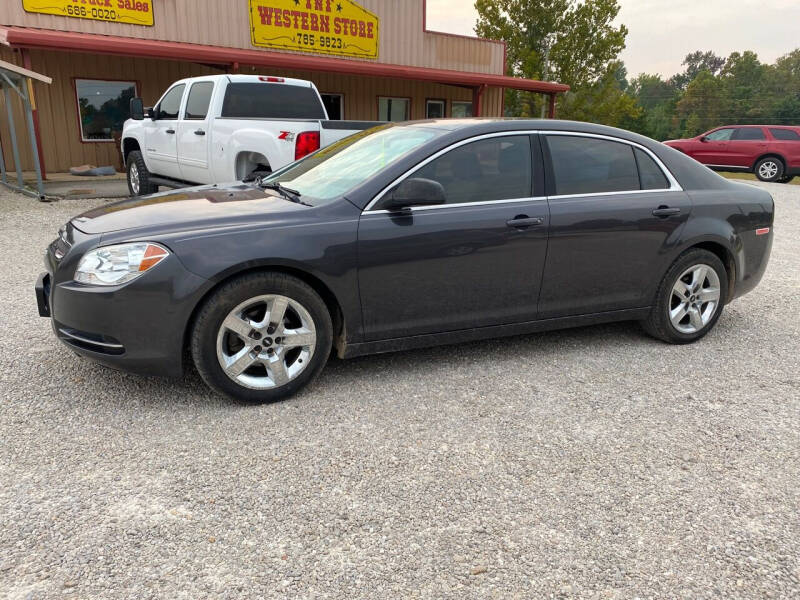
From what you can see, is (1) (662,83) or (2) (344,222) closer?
(2) (344,222)

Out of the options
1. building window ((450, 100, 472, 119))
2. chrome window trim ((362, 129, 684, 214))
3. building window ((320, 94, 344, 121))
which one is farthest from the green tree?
chrome window trim ((362, 129, 684, 214))

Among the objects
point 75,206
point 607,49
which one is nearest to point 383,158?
point 75,206

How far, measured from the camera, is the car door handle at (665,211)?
14.4 ft

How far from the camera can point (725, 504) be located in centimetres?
273

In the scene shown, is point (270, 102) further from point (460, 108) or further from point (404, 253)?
point (460, 108)

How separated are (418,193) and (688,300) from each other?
230 centimetres

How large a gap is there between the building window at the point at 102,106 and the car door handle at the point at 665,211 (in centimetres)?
1487

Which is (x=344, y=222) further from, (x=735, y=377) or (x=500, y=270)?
(x=735, y=377)

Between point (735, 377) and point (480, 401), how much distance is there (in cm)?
173

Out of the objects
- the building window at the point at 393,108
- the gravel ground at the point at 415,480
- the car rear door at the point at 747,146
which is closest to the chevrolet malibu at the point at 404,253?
the gravel ground at the point at 415,480

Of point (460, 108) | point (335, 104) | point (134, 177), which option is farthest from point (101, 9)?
point (460, 108)

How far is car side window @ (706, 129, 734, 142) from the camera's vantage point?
19.7 metres

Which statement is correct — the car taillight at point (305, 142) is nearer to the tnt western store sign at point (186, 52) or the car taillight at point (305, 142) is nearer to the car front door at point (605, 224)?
the car front door at point (605, 224)

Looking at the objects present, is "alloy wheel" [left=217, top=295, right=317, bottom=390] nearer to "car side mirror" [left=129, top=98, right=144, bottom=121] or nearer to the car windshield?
the car windshield
